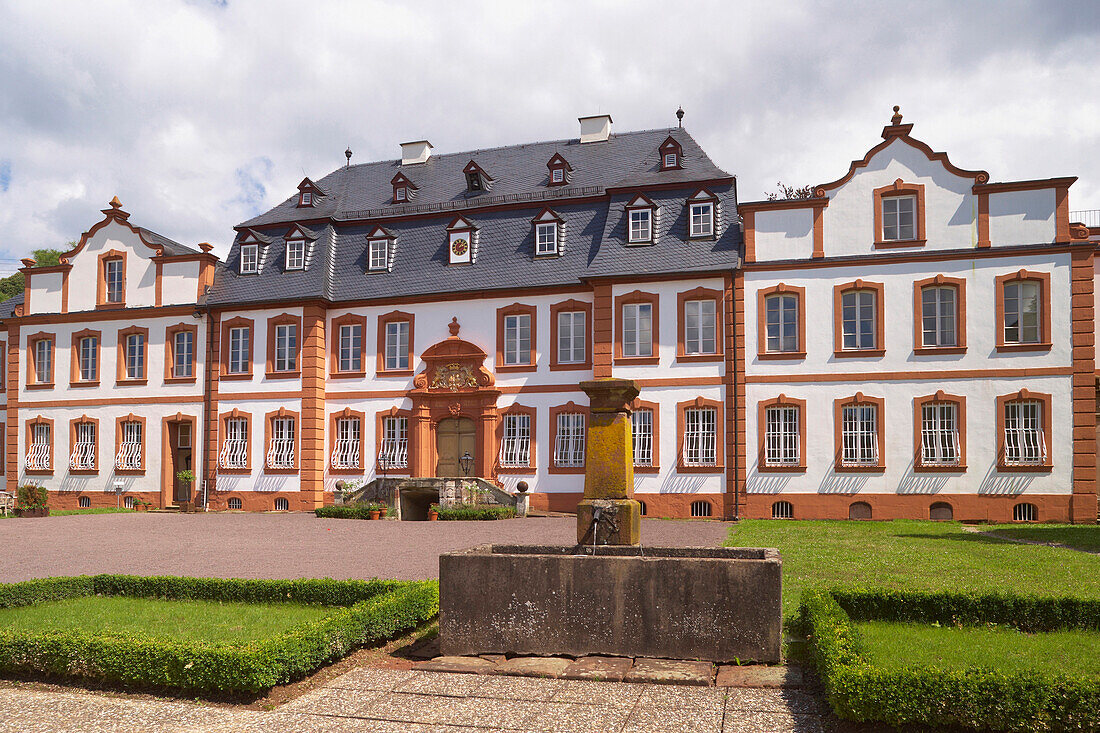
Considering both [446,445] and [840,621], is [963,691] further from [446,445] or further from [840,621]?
[446,445]

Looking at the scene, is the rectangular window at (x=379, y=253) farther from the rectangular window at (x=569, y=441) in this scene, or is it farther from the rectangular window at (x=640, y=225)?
the rectangular window at (x=640, y=225)

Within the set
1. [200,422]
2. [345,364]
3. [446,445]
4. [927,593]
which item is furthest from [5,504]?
[927,593]

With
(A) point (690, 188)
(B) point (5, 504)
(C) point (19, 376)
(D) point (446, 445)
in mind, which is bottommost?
(B) point (5, 504)

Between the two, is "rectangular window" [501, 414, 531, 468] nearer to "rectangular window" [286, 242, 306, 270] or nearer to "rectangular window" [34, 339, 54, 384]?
"rectangular window" [286, 242, 306, 270]

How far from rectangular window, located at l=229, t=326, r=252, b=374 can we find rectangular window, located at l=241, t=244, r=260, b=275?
2103 mm

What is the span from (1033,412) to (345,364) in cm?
2046

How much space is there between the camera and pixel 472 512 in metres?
24.8

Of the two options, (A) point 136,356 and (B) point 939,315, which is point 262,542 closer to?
(A) point 136,356

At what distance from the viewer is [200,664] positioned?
734 cm

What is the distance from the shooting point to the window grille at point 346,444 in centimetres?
2989

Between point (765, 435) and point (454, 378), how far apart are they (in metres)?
9.66

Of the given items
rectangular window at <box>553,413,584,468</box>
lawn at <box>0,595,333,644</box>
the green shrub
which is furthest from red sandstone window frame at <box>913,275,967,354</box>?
lawn at <box>0,595,333,644</box>

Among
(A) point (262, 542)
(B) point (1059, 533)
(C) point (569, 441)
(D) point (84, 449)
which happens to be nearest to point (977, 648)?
(B) point (1059, 533)

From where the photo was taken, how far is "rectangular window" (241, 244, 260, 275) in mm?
31859
